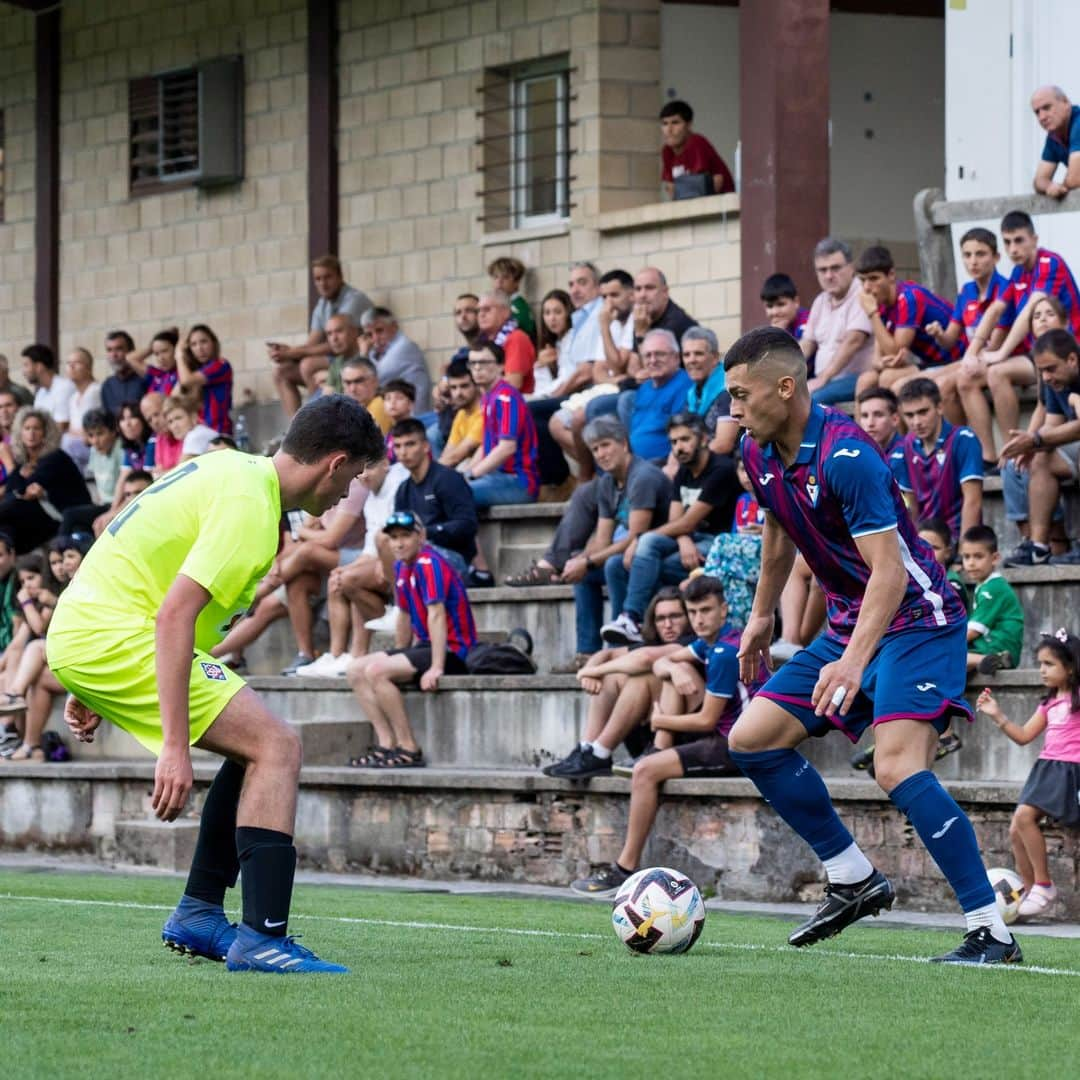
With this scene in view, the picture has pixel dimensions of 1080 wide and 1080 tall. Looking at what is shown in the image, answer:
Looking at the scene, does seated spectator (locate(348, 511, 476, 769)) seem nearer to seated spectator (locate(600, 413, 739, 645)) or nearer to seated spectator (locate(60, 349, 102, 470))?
seated spectator (locate(600, 413, 739, 645))

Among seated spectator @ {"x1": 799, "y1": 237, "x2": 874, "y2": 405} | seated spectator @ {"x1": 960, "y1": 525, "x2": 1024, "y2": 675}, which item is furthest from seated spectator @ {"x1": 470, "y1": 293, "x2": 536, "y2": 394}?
seated spectator @ {"x1": 960, "y1": 525, "x2": 1024, "y2": 675}

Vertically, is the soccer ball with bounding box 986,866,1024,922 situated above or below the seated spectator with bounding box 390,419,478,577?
below

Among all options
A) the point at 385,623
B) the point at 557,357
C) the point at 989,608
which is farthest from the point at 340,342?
the point at 989,608

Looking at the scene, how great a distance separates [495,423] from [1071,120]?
15.1 ft

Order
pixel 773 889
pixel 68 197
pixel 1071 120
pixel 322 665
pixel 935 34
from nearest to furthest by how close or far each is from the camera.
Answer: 1. pixel 773 889
2. pixel 1071 120
3. pixel 322 665
4. pixel 935 34
5. pixel 68 197

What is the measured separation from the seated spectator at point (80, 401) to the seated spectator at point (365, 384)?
5.22 m

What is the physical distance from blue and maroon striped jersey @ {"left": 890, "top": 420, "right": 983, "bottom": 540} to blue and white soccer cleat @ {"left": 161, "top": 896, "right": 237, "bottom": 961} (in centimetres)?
644

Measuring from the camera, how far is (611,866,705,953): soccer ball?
26.4 ft

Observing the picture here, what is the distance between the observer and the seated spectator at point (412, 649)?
14633mm

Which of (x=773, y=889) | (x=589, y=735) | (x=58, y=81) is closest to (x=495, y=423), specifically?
(x=589, y=735)

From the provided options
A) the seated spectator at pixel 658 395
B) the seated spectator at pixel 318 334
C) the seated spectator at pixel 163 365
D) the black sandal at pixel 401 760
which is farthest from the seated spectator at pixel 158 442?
the black sandal at pixel 401 760

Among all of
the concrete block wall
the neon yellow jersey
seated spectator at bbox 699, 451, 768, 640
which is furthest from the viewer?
the concrete block wall

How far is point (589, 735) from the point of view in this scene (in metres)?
13.3

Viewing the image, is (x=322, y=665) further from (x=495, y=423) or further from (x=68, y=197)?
(x=68, y=197)
